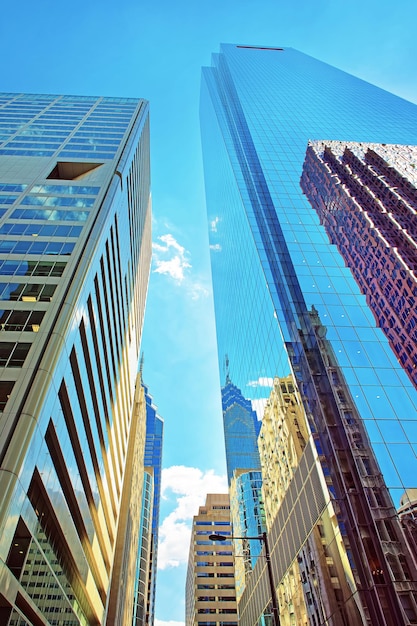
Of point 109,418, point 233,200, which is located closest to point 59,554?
point 109,418

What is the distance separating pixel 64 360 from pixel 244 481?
118 feet

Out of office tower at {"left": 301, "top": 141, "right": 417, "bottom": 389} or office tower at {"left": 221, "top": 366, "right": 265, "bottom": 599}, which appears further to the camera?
office tower at {"left": 301, "top": 141, "right": 417, "bottom": 389}

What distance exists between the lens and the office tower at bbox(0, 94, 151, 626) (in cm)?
2456

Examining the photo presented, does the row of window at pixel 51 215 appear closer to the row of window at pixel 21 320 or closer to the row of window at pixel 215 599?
the row of window at pixel 21 320

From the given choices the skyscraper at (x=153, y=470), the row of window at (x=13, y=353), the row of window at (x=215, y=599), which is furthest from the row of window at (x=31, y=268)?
the skyscraper at (x=153, y=470)

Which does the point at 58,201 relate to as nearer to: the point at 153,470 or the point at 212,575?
the point at 212,575

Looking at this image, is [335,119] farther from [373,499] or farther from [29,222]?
[373,499]

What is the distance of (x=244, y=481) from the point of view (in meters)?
56.2

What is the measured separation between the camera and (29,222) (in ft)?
129

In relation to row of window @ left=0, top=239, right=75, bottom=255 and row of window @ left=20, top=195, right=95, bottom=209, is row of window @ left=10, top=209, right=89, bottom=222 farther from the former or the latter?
row of window @ left=0, top=239, right=75, bottom=255

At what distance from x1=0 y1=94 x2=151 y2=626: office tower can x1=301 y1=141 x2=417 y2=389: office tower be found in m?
36.1

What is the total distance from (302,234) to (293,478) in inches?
1074

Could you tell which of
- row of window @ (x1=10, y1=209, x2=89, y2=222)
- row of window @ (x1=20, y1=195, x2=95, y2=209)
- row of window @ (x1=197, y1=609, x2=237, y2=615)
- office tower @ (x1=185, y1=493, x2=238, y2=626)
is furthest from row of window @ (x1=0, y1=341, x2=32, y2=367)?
row of window @ (x1=197, y1=609, x2=237, y2=615)

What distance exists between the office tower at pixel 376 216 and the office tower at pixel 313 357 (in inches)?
278
